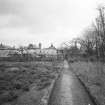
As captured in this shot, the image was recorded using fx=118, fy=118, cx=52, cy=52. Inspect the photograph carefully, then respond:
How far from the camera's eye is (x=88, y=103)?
5.49 m

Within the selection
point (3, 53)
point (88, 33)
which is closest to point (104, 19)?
point (88, 33)

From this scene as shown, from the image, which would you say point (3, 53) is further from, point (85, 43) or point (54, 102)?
point (54, 102)

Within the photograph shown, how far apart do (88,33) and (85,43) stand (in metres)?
6.16

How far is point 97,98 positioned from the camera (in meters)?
5.43

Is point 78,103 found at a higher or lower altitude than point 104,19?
lower

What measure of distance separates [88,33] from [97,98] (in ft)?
170

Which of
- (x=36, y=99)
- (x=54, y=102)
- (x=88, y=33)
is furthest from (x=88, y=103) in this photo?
(x=88, y=33)

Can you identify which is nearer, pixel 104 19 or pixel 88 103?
pixel 88 103

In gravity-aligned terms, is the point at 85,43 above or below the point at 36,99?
above

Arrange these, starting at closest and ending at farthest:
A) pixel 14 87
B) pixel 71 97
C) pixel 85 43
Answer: pixel 71 97 → pixel 14 87 → pixel 85 43

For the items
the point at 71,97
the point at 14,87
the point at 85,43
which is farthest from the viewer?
the point at 85,43

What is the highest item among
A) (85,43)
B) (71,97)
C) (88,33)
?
(88,33)

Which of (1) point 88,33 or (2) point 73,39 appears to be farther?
(2) point 73,39

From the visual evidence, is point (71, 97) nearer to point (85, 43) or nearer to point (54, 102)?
point (54, 102)
